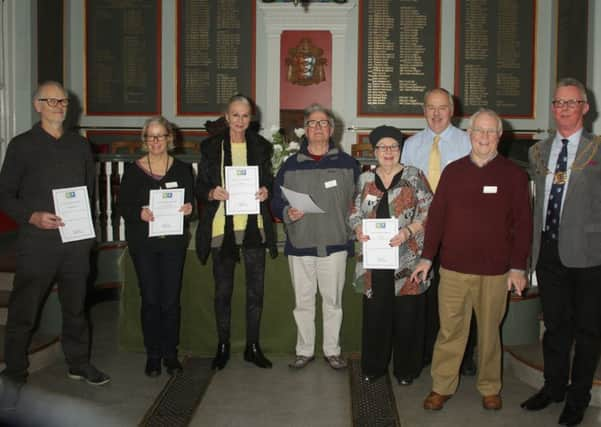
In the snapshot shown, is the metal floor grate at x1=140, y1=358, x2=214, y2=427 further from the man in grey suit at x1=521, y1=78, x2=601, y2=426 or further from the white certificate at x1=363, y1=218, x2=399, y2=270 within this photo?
the man in grey suit at x1=521, y1=78, x2=601, y2=426

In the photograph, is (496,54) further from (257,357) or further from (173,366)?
(173,366)

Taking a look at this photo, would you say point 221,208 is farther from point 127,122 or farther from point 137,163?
point 127,122

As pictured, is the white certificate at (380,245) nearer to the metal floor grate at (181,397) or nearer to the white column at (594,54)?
the metal floor grate at (181,397)

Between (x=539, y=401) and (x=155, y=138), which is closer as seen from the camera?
(x=539, y=401)

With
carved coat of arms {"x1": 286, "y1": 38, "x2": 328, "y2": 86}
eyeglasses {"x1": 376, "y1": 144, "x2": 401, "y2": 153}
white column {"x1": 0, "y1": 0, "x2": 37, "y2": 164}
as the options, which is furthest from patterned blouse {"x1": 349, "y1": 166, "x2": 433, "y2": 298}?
carved coat of arms {"x1": 286, "y1": 38, "x2": 328, "y2": 86}

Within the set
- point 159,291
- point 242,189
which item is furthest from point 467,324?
point 159,291

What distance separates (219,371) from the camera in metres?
4.05

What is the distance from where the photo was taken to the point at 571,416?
126 inches

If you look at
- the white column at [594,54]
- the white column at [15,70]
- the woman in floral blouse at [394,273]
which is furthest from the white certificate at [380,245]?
the white column at [15,70]

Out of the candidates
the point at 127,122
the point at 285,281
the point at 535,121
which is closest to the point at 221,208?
the point at 285,281

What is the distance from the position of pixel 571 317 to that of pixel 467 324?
0.51 meters

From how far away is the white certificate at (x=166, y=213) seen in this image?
146 inches

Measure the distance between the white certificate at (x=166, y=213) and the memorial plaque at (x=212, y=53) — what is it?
5.07 metres

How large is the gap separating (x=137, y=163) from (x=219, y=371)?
1357 millimetres
